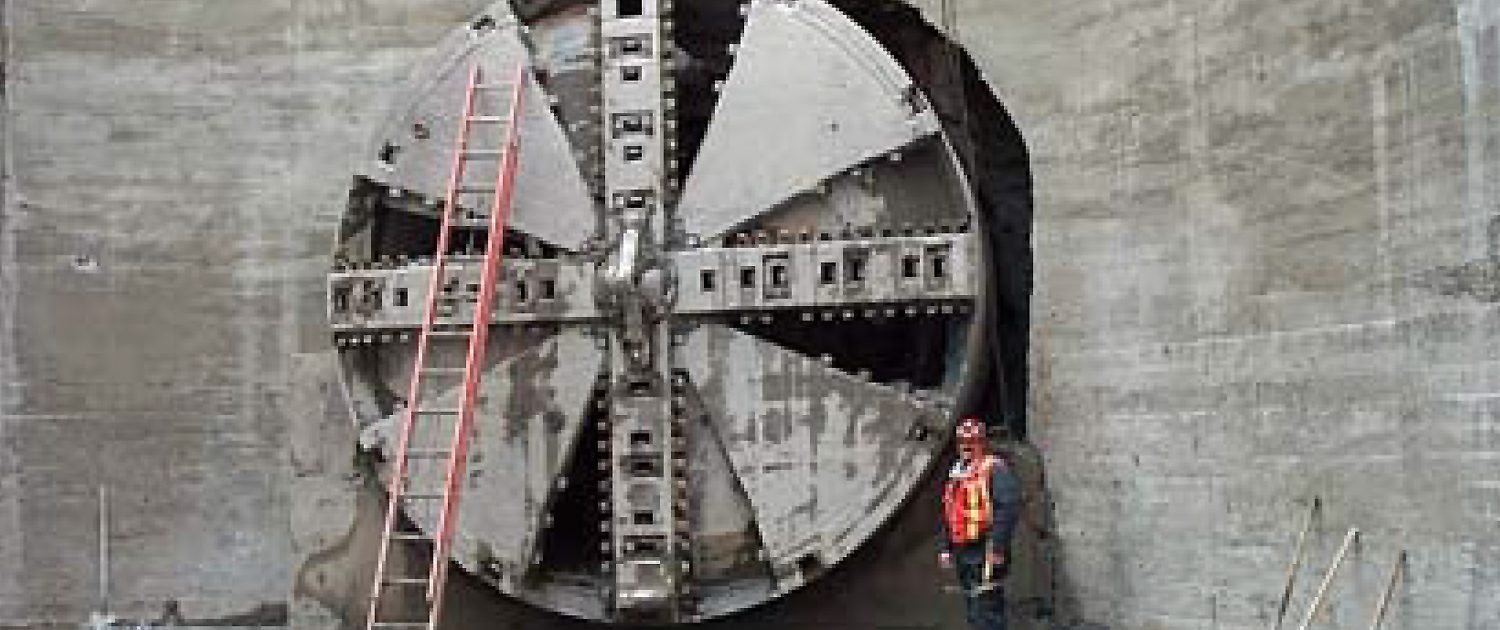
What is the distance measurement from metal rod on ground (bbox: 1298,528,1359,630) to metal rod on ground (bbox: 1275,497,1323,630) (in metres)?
0.07

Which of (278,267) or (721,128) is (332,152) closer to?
(278,267)

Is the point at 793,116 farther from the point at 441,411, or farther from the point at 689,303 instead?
the point at 441,411

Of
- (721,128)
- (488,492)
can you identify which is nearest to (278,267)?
(488,492)

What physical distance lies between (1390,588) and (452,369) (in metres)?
3.34

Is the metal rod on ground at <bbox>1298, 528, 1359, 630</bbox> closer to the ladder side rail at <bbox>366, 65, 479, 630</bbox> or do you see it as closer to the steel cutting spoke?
the steel cutting spoke

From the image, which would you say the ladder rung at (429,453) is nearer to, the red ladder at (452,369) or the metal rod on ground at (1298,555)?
the red ladder at (452,369)

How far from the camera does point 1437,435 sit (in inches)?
185

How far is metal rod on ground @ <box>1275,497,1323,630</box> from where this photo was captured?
16.8 ft

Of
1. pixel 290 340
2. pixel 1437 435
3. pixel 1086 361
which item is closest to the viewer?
pixel 1437 435

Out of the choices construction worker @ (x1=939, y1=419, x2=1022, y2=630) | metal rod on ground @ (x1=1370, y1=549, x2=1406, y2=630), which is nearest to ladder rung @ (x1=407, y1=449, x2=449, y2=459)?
construction worker @ (x1=939, y1=419, x2=1022, y2=630)

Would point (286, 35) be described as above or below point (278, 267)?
above

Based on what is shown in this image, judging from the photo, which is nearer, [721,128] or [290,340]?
[721,128]

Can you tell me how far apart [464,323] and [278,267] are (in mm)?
1056

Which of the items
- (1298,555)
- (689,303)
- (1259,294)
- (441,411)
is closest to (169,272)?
(441,411)
